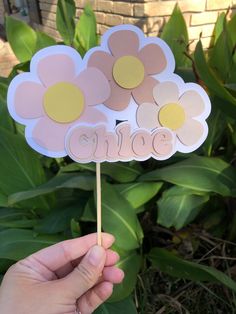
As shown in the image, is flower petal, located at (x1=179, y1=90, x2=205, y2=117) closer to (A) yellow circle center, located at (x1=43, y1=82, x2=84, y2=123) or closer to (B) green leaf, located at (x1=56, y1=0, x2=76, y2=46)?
(A) yellow circle center, located at (x1=43, y1=82, x2=84, y2=123)

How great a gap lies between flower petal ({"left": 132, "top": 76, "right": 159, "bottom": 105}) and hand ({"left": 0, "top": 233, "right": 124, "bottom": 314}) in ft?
0.89

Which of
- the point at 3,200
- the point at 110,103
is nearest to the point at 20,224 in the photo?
the point at 3,200

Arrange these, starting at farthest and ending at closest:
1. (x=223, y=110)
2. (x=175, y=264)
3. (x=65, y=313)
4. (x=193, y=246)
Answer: (x=193, y=246) → (x=223, y=110) → (x=175, y=264) → (x=65, y=313)

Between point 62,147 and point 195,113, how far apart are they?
0.80 feet

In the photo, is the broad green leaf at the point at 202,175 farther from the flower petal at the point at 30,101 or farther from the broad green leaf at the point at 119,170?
the flower petal at the point at 30,101

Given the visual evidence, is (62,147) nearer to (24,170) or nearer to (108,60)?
(108,60)

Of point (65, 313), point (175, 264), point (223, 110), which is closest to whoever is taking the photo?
point (65, 313)

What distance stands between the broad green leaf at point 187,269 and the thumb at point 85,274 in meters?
0.26

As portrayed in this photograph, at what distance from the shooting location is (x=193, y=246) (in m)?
1.10

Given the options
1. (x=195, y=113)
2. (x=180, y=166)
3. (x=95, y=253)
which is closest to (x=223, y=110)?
(x=180, y=166)

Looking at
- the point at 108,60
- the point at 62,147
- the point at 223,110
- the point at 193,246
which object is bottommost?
the point at 193,246

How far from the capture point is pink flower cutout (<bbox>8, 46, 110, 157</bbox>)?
2.05 feet

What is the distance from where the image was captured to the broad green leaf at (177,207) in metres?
0.95

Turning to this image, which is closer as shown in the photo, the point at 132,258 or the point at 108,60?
the point at 108,60
